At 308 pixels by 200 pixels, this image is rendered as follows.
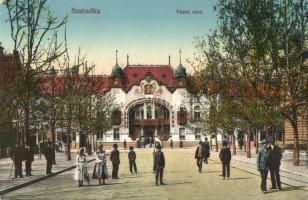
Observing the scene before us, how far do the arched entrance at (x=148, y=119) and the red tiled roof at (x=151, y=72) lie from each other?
13.7 ft

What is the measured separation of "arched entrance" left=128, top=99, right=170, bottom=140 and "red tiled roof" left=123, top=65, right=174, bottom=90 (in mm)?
4176

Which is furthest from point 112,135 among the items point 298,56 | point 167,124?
point 298,56

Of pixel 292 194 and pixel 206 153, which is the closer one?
pixel 292 194

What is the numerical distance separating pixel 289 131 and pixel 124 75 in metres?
46.5

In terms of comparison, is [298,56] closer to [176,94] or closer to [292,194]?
[292,194]

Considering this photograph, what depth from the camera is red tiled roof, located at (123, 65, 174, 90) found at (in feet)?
303

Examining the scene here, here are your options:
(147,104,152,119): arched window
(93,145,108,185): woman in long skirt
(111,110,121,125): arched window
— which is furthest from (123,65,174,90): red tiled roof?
(93,145,108,185): woman in long skirt

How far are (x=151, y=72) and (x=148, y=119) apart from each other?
9.13m

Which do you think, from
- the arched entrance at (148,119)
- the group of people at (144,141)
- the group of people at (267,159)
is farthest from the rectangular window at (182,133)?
the group of people at (267,159)

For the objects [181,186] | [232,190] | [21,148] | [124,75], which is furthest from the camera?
[124,75]

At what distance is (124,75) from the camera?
307 ft

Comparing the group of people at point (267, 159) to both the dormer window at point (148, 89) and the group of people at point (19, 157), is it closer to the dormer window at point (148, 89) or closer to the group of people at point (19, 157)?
the group of people at point (19, 157)

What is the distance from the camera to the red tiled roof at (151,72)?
92475mm

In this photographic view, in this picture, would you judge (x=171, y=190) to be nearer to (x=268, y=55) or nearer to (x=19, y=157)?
(x=19, y=157)
